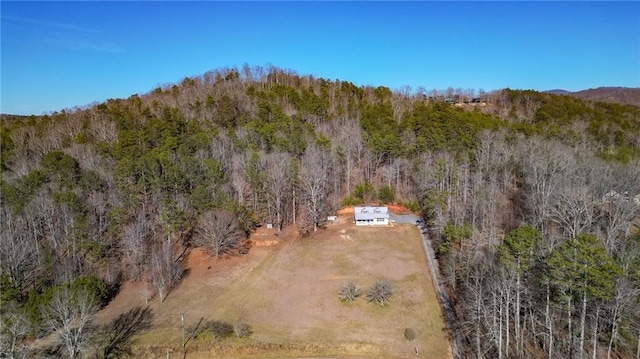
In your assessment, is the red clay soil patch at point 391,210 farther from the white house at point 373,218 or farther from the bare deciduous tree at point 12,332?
the bare deciduous tree at point 12,332

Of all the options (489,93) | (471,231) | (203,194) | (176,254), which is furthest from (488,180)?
(489,93)

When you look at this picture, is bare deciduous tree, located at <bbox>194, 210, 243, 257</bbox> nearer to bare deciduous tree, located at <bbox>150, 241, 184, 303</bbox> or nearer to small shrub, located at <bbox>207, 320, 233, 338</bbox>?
bare deciduous tree, located at <bbox>150, 241, 184, 303</bbox>

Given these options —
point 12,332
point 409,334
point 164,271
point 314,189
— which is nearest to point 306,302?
point 409,334

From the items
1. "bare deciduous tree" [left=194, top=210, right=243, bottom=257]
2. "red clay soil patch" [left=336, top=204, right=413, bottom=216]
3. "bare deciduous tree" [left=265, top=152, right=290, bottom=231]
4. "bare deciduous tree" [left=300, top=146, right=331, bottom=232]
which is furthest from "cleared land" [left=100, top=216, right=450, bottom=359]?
"red clay soil patch" [left=336, top=204, right=413, bottom=216]

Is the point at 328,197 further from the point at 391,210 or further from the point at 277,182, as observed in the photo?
the point at 277,182

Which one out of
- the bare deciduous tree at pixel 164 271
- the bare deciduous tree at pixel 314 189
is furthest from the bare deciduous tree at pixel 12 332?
the bare deciduous tree at pixel 314 189
